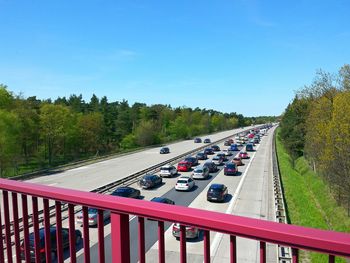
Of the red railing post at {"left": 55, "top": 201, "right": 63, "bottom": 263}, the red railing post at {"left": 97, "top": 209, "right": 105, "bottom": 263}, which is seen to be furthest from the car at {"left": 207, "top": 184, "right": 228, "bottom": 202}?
the red railing post at {"left": 97, "top": 209, "right": 105, "bottom": 263}

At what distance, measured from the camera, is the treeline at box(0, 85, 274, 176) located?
40.3 metres

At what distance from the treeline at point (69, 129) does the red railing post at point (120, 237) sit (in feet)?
125

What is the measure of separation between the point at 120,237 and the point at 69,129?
5412 cm

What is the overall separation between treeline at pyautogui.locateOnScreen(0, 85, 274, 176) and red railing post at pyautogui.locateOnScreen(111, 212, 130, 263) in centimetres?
3816

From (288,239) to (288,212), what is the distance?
2481cm

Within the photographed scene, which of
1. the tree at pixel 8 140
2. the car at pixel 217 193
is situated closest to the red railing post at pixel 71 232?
the car at pixel 217 193

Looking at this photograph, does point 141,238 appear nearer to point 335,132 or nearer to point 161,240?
point 161,240

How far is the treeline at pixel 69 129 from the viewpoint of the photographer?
40.3 m

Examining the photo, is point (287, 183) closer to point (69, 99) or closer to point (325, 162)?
point (325, 162)

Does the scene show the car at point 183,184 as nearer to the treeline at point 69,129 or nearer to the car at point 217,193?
the car at point 217,193

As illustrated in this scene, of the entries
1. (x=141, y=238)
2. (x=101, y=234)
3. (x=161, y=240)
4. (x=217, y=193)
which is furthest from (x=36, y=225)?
(x=217, y=193)

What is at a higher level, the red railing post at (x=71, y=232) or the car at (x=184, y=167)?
the red railing post at (x=71, y=232)

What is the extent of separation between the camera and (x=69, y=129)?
5391 centimetres

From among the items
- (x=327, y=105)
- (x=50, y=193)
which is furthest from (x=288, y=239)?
(x=327, y=105)
